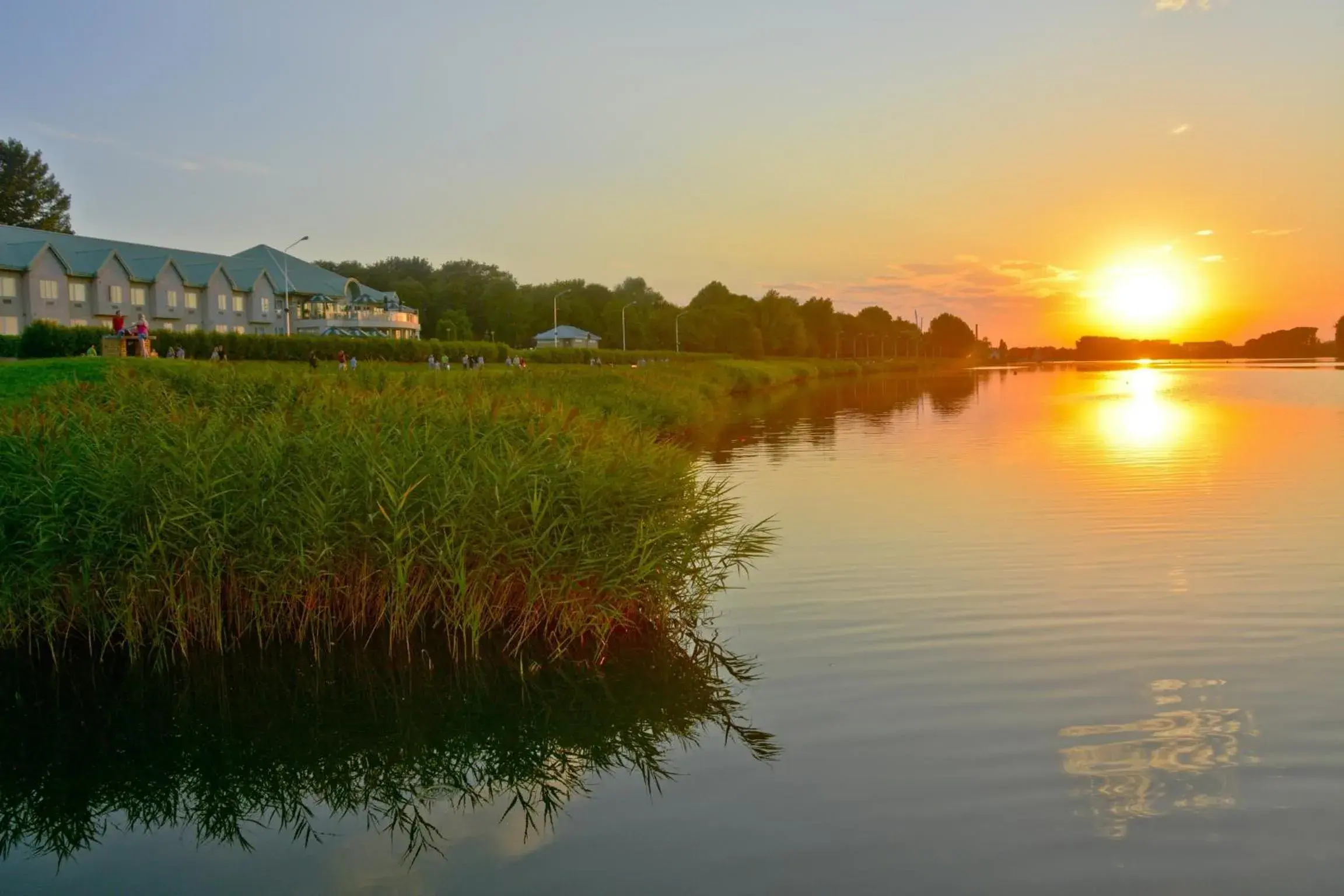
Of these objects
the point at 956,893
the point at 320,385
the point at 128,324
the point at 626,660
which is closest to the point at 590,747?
the point at 626,660

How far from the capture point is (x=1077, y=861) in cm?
677

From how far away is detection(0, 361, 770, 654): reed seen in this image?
35.5 ft

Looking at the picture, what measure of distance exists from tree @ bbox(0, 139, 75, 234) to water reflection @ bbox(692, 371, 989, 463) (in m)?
75.8

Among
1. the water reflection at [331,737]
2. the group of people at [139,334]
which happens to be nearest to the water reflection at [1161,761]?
the water reflection at [331,737]

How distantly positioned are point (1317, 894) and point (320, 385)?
17319 millimetres

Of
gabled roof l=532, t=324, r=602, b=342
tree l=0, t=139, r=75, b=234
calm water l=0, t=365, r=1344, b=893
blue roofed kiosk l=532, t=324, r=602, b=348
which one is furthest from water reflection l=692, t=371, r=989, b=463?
tree l=0, t=139, r=75, b=234

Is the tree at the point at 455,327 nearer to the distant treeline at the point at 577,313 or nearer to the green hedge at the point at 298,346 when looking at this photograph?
the distant treeline at the point at 577,313

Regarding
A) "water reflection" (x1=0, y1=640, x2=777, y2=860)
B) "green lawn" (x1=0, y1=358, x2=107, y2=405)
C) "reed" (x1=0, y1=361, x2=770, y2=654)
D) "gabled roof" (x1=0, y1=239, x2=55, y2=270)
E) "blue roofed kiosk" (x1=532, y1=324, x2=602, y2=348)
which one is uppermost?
"gabled roof" (x1=0, y1=239, x2=55, y2=270)

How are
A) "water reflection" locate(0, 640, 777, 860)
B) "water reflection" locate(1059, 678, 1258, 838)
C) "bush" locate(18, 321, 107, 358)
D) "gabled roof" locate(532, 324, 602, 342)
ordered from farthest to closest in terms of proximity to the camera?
"gabled roof" locate(532, 324, 602, 342)
"bush" locate(18, 321, 107, 358)
"water reflection" locate(0, 640, 777, 860)
"water reflection" locate(1059, 678, 1258, 838)

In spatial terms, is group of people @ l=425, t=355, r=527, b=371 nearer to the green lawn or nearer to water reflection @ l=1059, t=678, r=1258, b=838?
the green lawn

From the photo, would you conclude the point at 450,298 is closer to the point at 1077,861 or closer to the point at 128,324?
the point at 128,324

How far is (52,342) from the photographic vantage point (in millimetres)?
41250

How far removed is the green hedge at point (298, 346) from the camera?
160 ft

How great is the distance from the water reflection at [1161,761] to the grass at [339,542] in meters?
4.65
